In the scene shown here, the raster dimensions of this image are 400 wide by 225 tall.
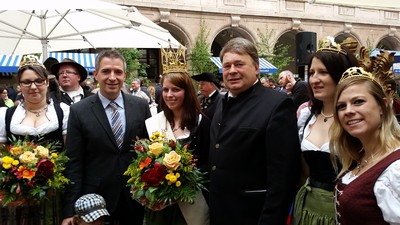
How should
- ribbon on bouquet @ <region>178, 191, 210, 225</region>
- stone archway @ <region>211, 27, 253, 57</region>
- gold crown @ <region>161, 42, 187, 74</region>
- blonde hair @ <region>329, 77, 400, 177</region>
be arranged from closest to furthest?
blonde hair @ <region>329, 77, 400, 177</region> < ribbon on bouquet @ <region>178, 191, 210, 225</region> < gold crown @ <region>161, 42, 187, 74</region> < stone archway @ <region>211, 27, 253, 57</region>

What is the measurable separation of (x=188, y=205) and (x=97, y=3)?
3.33m

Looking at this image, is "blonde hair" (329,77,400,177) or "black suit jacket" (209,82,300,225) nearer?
"blonde hair" (329,77,400,177)

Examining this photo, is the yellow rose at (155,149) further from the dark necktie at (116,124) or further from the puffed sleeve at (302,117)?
the puffed sleeve at (302,117)

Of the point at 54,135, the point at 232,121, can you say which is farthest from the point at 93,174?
the point at 232,121

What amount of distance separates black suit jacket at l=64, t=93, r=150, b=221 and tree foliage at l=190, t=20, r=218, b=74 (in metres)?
15.6

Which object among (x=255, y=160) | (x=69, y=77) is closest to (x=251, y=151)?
(x=255, y=160)

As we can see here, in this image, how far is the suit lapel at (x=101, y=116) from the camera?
11.3 ft

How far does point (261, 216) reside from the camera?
269 cm

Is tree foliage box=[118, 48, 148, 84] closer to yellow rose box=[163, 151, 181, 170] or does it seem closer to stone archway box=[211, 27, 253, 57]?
stone archway box=[211, 27, 253, 57]

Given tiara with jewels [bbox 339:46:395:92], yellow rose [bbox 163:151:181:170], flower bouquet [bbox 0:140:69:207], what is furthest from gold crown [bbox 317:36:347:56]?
flower bouquet [bbox 0:140:69:207]

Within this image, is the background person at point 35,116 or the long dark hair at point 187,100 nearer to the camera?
the long dark hair at point 187,100

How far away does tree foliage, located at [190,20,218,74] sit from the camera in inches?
746

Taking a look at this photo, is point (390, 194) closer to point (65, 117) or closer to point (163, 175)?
point (163, 175)

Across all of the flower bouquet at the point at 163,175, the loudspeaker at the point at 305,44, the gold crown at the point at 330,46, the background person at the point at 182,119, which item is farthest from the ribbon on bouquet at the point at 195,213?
the loudspeaker at the point at 305,44
